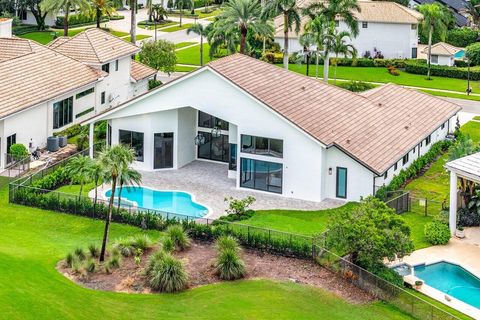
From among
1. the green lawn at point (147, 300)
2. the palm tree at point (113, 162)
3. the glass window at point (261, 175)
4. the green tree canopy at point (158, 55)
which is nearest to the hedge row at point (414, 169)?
the glass window at point (261, 175)

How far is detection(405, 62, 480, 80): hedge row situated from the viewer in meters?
96.6

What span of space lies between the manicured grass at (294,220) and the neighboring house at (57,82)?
19.0 meters

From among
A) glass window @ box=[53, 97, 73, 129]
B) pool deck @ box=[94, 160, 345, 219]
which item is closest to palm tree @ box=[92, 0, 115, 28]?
glass window @ box=[53, 97, 73, 129]

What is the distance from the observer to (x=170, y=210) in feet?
162

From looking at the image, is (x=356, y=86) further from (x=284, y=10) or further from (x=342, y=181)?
(x=342, y=181)

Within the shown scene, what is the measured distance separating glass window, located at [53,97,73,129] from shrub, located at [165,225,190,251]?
24338mm

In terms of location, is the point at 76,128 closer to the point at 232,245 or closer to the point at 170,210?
the point at 170,210

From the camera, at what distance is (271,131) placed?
52.4 m

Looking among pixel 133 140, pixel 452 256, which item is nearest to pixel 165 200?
pixel 133 140

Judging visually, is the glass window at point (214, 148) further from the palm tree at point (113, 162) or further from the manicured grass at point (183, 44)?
the manicured grass at point (183, 44)

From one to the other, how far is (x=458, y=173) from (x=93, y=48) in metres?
37.3

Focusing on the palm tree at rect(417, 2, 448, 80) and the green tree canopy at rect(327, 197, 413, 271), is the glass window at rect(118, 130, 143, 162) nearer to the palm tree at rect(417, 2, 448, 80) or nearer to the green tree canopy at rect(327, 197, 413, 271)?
the green tree canopy at rect(327, 197, 413, 271)

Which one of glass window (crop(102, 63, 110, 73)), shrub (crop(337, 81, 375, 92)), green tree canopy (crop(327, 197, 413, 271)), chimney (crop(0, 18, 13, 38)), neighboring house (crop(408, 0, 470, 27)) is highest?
neighboring house (crop(408, 0, 470, 27))

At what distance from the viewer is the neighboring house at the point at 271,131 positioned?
5128 centimetres
